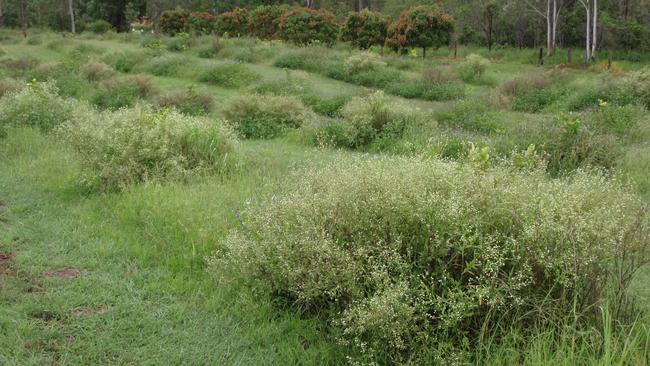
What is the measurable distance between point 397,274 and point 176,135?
14.2ft

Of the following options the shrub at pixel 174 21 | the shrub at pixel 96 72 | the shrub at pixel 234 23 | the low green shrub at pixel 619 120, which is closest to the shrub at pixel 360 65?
the shrub at pixel 96 72

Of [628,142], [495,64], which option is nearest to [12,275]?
[628,142]

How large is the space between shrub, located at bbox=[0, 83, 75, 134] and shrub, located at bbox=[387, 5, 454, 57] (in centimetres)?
1435

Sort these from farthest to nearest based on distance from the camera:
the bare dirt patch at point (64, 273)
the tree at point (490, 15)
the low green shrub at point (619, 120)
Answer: the tree at point (490, 15) < the low green shrub at point (619, 120) < the bare dirt patch at point (64, 273)

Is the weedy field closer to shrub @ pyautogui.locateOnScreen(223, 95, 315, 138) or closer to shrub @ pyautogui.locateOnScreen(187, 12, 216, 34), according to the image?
shrub @ pyautogui.locateOnScreen(223, 95, 315, 138)

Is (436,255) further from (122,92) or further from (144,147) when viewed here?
(122,92)

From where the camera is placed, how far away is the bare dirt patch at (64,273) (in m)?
4.75

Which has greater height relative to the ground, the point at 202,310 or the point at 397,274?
the point at 397,274

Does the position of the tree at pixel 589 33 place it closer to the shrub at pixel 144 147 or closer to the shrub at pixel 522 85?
the shrub at pixel 522 85

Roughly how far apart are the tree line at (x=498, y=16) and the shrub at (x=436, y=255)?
19.6 meters

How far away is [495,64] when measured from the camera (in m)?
A: 22.7

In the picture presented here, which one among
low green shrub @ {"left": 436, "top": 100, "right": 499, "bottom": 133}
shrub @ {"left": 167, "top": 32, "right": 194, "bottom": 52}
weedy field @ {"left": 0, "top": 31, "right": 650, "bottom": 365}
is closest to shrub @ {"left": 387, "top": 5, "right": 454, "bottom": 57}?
shrub @ {"left": 167, "top": 32, "right": 194, "bottom": 52}

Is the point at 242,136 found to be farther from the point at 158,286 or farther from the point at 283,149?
the point at 158,286

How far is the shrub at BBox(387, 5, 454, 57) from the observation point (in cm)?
2191
